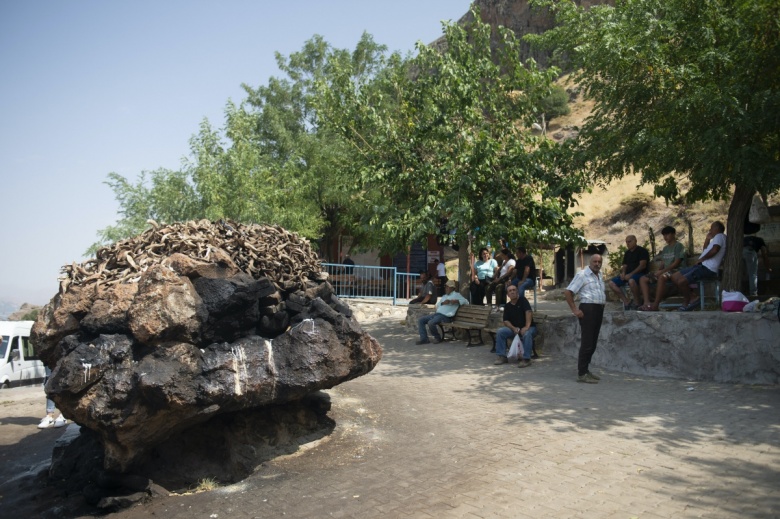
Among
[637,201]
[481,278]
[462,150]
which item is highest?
[637,201]

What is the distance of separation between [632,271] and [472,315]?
11.3 feet

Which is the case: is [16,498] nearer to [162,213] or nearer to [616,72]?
[616,72]

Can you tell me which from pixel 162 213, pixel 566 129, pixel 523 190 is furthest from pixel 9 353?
pixel 566 129

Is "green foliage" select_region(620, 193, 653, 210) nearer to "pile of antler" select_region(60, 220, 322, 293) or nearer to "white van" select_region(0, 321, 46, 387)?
"white van" select_region(0, 321, 46, 387)

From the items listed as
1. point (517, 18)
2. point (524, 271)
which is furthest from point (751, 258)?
point (517, 18)

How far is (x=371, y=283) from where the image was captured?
2038 cm

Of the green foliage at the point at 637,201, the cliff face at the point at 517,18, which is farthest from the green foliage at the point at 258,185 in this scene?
the cliff face at the point at 517,18

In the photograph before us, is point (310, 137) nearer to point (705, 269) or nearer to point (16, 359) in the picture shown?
point (16, 359)

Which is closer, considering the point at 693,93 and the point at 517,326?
the point at 693,93

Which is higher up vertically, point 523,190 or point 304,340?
point 523,190

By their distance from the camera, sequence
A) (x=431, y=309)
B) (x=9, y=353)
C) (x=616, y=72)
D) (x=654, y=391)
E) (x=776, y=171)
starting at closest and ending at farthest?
(x=654, y=391) → (x=776, y=171) → (x=616, y=72) → (x=431, y=309) → (x=9, y=353)

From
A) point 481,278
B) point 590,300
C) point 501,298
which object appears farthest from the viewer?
point 481,278

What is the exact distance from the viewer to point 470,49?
14469 mm

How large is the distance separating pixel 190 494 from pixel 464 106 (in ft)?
34.1
